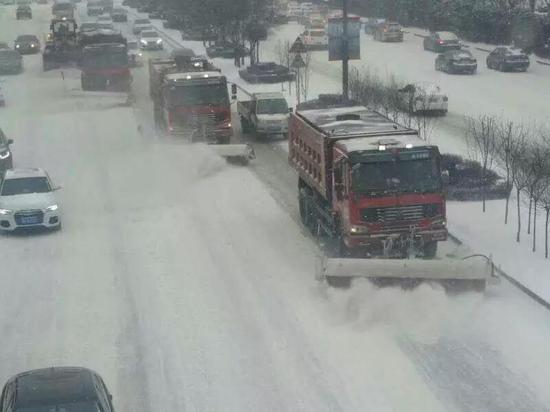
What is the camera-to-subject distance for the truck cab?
1594 inches

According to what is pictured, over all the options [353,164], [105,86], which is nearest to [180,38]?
[105,86]

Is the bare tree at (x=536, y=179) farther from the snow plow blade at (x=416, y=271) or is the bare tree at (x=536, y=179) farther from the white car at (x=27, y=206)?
the white car at (x=27, y=206)

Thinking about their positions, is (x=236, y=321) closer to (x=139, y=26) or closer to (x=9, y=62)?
(x=9, y=62)

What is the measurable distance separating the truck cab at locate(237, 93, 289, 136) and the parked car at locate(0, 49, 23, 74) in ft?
94.2

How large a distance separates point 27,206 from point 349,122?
816 centimetres

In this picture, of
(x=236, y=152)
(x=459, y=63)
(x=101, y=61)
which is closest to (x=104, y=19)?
(x=101, y=61)

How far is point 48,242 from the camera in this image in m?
26.6

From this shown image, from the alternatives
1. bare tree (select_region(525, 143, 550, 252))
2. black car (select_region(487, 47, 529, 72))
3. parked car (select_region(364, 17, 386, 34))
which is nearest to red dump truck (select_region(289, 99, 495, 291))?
bare tree (select_region(525, 143, 550, 252))

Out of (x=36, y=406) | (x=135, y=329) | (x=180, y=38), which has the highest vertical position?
(x=36, y=406)

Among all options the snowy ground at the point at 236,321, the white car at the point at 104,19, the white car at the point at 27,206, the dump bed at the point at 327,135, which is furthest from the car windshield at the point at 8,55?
the dump bed at the point at 327,135

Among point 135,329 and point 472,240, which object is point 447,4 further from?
point 135,329

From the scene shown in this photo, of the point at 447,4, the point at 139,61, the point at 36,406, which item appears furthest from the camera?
the point at 447,4

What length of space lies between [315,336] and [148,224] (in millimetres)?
9902

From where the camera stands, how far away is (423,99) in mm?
40156
